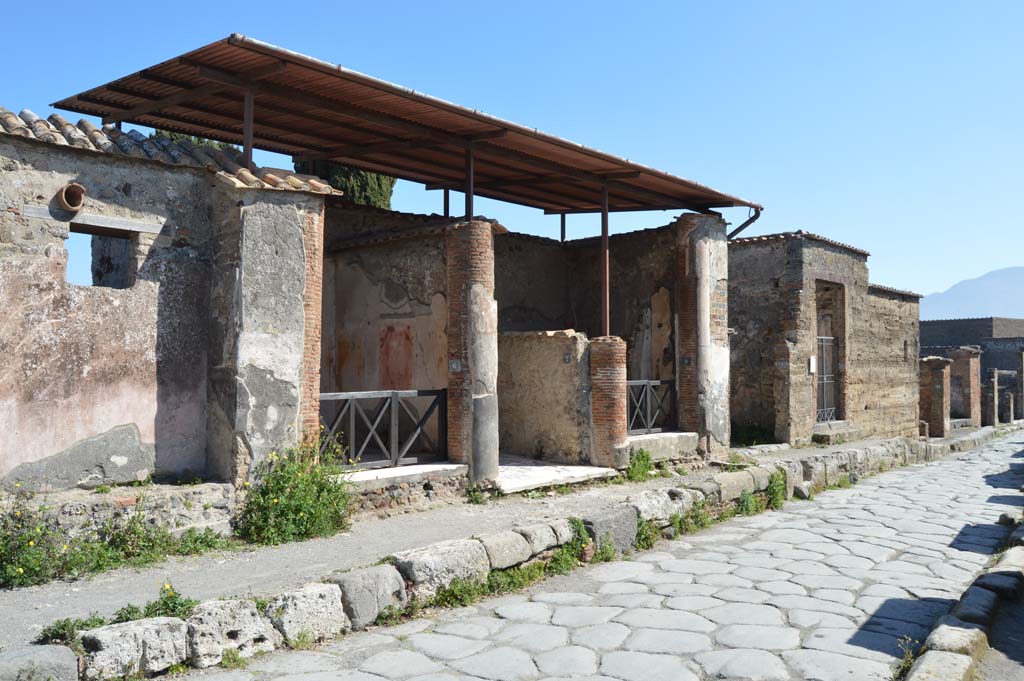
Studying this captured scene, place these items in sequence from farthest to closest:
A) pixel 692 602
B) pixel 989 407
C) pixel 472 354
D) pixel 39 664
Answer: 1. pixel 989 407
2. pixel 472 354
3. pixel 692 602
4. pixel 39 664

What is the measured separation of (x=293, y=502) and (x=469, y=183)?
397 centimetres

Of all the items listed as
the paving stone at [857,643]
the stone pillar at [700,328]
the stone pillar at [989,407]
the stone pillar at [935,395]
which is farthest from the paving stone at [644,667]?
the stone pillar at [989,407]

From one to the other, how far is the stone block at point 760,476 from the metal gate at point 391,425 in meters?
3.55

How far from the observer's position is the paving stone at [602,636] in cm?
441

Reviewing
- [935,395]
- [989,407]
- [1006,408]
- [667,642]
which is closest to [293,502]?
[667,642]

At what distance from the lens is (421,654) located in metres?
4.25

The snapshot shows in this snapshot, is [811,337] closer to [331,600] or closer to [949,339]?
[331,600]

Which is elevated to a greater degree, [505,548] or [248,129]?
[248,129]

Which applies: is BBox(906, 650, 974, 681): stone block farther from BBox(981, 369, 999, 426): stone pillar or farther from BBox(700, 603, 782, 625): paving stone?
BBox(981, 369, 999, 426): stone pillar

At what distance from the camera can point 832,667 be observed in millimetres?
4027

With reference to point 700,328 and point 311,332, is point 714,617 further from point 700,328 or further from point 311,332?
point 700,328

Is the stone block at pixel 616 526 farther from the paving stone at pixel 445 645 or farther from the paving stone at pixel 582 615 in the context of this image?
the paving stone at pixel 445 645

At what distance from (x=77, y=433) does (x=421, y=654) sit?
131 inches

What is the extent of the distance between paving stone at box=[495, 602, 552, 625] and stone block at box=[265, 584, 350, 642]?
3.34 ft
